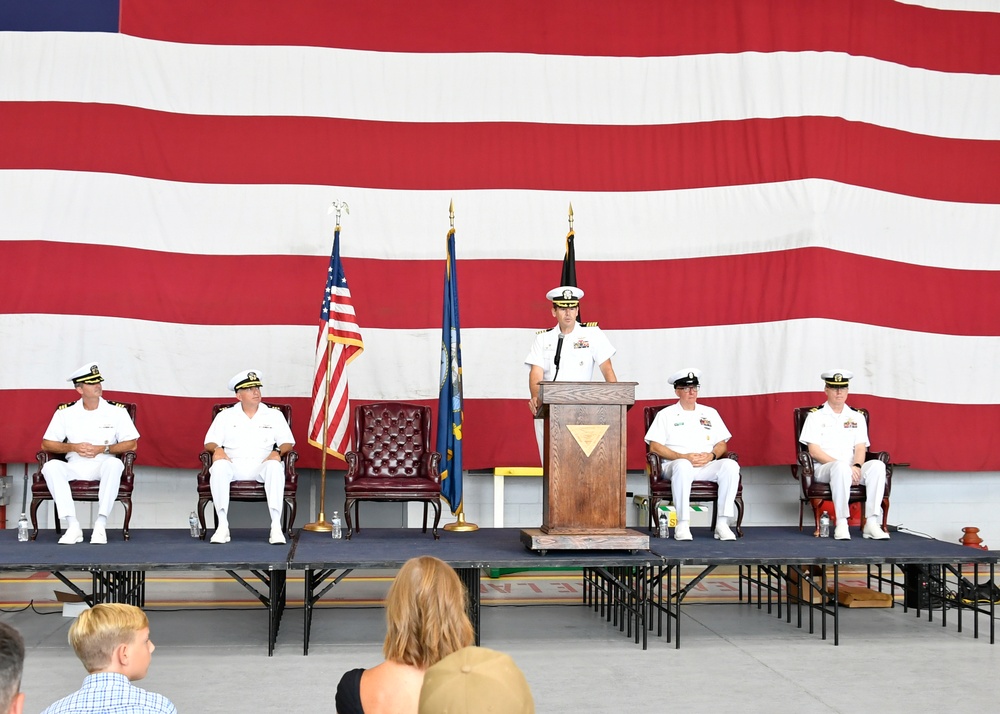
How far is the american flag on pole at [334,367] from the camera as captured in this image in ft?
20.8

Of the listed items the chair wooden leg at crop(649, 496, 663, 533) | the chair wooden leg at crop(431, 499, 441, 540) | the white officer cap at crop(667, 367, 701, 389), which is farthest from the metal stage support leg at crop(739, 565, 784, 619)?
the chair wooden leg at crop(431, 499, 441, 540)

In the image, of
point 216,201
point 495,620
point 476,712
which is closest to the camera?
point 476,712

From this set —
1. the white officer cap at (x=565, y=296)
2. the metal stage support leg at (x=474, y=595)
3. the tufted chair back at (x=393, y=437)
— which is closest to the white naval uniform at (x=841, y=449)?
the white officer cap at (x=565, y=296)

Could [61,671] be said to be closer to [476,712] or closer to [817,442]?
[476,712]

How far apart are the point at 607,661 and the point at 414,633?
3.24m

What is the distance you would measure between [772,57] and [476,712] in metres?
7.42

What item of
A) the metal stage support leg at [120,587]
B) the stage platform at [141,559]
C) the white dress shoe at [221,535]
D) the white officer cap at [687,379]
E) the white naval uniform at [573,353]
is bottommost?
the metal stage support leg at [120,587]

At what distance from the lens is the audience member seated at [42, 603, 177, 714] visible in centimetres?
194

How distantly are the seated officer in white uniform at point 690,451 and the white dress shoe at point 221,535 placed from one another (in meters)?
2.70

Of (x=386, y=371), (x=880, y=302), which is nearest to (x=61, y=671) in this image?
(x=386, y=371)

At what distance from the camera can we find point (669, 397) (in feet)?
24.0

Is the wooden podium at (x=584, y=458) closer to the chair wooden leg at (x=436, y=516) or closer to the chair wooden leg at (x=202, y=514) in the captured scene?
the chair wooden leg at (x=436, y=516)

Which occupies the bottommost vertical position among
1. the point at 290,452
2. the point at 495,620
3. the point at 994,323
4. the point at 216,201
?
the point at 495,620

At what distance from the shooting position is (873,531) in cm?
599
